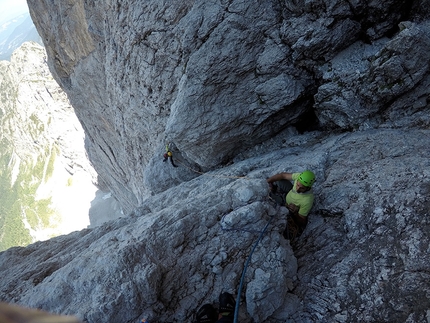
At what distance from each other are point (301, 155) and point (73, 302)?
7.76 meters

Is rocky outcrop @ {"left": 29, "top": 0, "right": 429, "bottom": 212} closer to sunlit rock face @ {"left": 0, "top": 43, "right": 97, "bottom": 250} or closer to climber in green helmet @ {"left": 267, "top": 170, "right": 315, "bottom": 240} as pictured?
climber in green helmet @ {"left": 267, "top": 170, "right": 315, "bottom": 240}

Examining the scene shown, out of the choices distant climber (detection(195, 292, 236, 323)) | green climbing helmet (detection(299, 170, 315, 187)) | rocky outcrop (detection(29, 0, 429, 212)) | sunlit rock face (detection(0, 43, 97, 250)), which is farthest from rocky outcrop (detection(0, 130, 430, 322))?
sunlit rock face (detection(0, 43, 97, 250))

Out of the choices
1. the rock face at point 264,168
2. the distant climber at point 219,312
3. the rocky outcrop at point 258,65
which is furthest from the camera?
the rocky outcrop at point 258,65

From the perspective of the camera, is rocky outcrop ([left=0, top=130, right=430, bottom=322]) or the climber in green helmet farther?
the climber in green helmet

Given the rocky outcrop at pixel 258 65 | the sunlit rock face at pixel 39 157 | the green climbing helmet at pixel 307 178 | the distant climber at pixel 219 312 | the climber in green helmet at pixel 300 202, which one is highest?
the sunlit rock face at pixel 39 157

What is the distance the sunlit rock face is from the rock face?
72.1 m

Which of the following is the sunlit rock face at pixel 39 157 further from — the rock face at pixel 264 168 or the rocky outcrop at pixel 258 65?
the rock face at pixel 264 168

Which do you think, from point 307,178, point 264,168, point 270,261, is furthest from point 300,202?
point 264,168

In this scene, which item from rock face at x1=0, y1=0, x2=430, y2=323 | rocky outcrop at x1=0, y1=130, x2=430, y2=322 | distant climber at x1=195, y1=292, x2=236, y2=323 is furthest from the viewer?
rock face at x1=0, y1=0, x2=430, y2=323

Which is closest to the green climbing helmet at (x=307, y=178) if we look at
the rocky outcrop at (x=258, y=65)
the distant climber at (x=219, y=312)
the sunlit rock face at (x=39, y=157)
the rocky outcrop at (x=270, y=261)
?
the rocky outcrop at (x=270, y=261)

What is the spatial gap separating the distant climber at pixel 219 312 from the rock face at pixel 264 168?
1.00 ft

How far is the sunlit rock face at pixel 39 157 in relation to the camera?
78.8 meters

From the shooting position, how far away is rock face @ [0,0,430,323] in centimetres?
495

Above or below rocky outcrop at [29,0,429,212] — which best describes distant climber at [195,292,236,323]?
below
